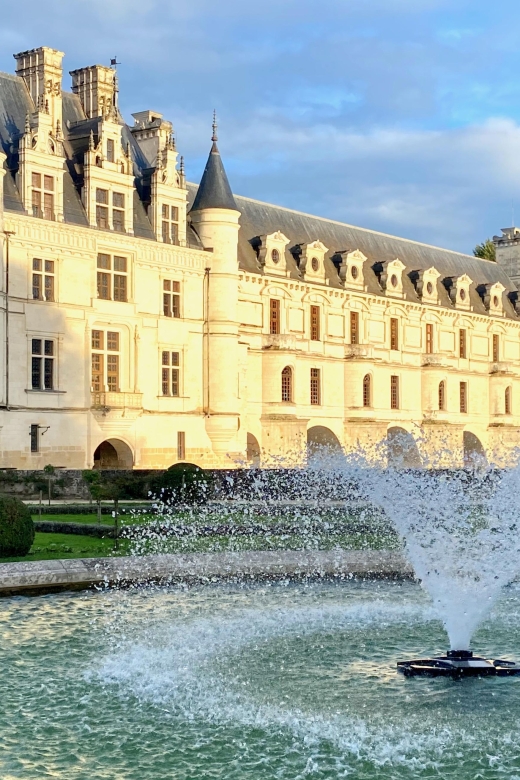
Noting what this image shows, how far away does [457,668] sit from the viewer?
12391 mm

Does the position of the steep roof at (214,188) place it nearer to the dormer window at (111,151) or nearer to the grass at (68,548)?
the dormer window at (111,151)

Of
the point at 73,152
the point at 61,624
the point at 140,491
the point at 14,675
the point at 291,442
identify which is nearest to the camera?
the point at 14,675

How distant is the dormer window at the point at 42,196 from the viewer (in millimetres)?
36625

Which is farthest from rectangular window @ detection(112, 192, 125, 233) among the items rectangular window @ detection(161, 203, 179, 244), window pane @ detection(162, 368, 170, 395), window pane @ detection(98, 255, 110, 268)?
window pane @ detection(162, 368, 170, 395)

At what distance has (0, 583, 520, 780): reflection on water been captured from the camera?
379 inches

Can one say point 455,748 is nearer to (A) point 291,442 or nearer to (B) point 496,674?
(B) point 496,674

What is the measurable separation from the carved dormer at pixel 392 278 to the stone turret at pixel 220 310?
13.2m

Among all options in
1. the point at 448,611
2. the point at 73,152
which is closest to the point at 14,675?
the point at 448,611

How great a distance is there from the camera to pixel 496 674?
40.9ft

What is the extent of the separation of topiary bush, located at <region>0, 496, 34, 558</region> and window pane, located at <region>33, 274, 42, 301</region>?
18.6 meters

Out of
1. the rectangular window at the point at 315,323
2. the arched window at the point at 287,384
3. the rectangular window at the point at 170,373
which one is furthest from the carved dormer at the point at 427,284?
the rectangular window at the point at 170,373

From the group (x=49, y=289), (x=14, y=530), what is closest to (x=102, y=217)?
(x=49, y=289)

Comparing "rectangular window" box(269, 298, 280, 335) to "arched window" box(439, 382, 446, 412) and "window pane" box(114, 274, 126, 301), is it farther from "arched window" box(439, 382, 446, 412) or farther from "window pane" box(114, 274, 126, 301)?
"arched window" box(439, 382, 446, 412)

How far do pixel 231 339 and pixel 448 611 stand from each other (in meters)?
30.4
